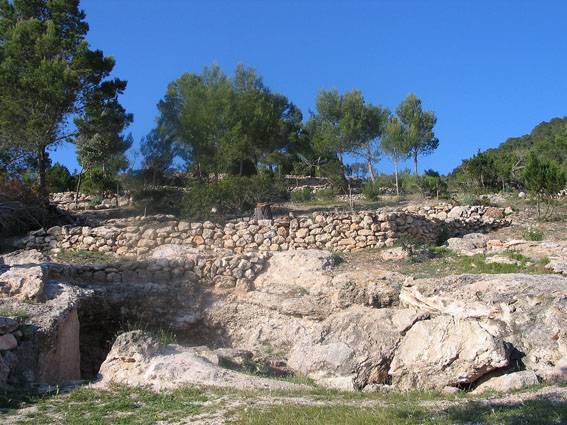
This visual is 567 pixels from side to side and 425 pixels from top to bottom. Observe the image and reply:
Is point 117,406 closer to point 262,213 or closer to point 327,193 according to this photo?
point 262,213

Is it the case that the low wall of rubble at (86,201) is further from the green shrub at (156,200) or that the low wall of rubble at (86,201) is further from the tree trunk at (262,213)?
the tree trunk at (262,213)

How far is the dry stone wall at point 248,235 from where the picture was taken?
13930 millimetres

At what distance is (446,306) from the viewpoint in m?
9.90

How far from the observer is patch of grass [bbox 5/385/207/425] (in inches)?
234

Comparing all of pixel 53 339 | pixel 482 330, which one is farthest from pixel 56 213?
pixel 482 330

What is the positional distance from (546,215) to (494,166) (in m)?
10.8

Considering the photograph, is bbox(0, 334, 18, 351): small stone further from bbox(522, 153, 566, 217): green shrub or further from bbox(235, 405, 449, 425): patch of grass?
bbox(522, 153, 566, 217): green shrub

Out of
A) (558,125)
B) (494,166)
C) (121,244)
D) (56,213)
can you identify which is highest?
(558,125)

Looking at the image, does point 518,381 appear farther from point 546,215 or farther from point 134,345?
point 546,215

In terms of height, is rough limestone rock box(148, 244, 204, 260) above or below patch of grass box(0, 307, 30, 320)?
above

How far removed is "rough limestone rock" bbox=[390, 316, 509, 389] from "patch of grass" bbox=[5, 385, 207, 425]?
3339mm

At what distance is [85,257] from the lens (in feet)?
44.1

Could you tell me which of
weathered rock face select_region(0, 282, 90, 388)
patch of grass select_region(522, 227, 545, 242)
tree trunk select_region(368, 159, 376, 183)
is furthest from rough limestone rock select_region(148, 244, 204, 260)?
tree trunk select_region(368, 159, 376, 183)

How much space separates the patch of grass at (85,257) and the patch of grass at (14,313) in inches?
163
